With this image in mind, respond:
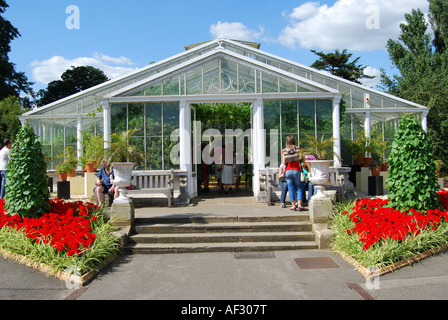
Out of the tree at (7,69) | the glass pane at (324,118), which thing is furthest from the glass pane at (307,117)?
the tree at (7,69)

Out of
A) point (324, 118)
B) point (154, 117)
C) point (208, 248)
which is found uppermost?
point (154, 117)

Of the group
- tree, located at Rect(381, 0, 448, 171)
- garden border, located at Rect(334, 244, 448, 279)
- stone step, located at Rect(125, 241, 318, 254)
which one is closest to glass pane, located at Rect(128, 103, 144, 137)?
stone step, located at Rect(125, 241, 318, 254)

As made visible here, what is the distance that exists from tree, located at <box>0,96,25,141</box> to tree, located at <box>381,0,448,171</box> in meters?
20.9

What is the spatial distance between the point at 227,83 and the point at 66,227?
19.8ft

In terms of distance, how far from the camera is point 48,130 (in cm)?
1552

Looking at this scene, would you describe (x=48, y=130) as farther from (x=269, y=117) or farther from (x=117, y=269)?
(x=117, y=269)

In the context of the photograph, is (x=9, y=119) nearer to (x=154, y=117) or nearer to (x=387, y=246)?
(x=154, y=117)

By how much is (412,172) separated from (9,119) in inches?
779

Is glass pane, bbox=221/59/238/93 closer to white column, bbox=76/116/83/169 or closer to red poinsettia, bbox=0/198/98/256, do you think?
red poinsettia, bbox=0/198/98/256

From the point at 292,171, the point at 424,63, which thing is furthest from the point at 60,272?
the point at 424,63

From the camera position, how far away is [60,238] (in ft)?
18.2

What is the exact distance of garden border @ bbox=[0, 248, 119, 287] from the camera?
4859 millimetres

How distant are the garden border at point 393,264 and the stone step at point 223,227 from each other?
1206 mm
